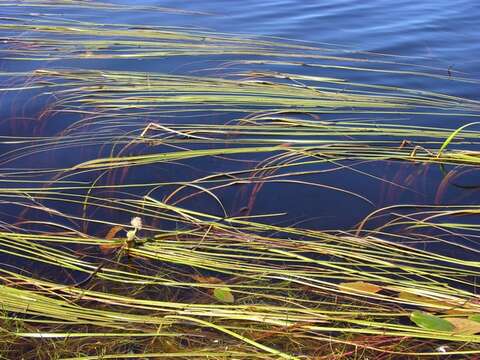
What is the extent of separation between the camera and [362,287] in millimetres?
2109

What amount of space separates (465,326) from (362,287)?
40 cm

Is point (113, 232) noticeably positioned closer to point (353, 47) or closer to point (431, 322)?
point (431, 322)

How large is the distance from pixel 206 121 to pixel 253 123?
34 cm

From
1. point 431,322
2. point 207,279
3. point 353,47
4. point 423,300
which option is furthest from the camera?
point 353,47

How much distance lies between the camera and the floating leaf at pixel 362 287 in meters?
2.10

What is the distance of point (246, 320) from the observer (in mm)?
1971

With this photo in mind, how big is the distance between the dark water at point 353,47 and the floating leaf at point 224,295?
0.73 m

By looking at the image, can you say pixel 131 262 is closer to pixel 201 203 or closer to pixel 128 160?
pixel 201 203

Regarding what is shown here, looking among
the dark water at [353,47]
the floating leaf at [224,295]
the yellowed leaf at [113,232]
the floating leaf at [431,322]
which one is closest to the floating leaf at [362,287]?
the floating leaf at [431,322]

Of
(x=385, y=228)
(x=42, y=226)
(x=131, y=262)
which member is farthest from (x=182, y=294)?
(x=385, y=228)

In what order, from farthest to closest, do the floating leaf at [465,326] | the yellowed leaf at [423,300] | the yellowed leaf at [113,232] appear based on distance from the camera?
the yellowed leaf at [113,232], the yellowed leaf at [423,300], the floating leaf at [465,326]

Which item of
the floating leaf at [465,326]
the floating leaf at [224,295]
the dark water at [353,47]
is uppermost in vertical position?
the dark water at [353,47]

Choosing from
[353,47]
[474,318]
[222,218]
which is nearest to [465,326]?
[474,318]

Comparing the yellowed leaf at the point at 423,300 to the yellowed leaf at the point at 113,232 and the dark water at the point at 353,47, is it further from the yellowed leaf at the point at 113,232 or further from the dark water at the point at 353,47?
the yellowed leaf at the point at 113,232
